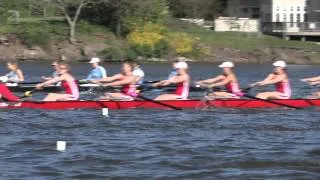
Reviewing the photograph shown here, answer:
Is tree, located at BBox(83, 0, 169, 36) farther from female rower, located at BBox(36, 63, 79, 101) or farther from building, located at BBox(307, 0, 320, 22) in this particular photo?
female rower, located at BBox(36, 63, 79, 101)

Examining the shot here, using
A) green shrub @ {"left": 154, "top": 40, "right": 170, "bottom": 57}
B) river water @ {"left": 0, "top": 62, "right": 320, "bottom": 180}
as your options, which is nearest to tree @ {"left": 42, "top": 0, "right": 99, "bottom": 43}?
green shrub @ {"left": 154, "top": 40, "right": 170, "bottom": 57}

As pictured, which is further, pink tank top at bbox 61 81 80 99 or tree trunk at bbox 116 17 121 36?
tree trunk at bbox 116 17 121 36

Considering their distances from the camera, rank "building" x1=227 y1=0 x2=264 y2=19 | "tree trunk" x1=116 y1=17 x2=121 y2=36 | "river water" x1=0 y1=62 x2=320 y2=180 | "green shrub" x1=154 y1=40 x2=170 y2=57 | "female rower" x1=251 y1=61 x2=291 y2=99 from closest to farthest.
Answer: "river water" x1=0 y1=62 x2=320 y2=180 → "female rower" x1=251 y1=61 x2=291 y2=99 → "green shrub" x1=154 y1=40 x2=170 y2=57 → "tree trunk" x1=116 y1=17 x2=121 y2=36 → "building" x1=227 y1=0 x2=264 y2=19

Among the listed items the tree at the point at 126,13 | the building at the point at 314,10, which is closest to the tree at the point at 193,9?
the tree at the point at 126,13

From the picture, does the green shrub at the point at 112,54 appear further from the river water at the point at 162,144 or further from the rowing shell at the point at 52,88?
the river water at the point at 162,144

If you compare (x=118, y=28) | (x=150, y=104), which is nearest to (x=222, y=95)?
Result: (x=150, y=104)

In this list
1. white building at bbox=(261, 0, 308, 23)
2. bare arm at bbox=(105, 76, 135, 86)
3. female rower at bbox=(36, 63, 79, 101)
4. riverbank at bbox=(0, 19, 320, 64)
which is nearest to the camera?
female rower at bbox=(36, 63, 79, 101)

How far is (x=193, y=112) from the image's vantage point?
75.5 ft

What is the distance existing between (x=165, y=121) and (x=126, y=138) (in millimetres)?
3294

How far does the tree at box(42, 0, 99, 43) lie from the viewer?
7037cm

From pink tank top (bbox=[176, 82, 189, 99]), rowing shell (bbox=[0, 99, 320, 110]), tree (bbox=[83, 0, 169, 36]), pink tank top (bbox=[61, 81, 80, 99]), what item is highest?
pink tank top (bbox=[61, 81, 80, 99])

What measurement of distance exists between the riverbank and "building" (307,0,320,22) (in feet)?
24.6

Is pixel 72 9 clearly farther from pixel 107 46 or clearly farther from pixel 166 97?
pixel 166 97

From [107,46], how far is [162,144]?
5163 centimetres
